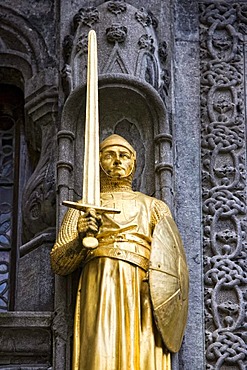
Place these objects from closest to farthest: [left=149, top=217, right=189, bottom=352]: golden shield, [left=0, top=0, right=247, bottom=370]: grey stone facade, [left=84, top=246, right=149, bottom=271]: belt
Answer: [left=149, top=217, right=189, bottom=352]: golden shield, [left=84, top=246, right=149, bottom=271]: belt, [left=0, top=0, right=247, bottom=370]: grey stone facade

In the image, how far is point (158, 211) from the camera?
9.01 meters

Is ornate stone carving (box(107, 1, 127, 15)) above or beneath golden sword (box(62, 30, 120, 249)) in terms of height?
above

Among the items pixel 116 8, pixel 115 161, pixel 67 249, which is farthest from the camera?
pixel 116 8

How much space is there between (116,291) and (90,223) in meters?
0.53

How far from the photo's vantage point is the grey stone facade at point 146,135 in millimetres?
9219

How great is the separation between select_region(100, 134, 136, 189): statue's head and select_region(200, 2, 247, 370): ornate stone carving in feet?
2.86

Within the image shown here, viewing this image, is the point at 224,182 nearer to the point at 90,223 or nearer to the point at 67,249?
the point at 67,249

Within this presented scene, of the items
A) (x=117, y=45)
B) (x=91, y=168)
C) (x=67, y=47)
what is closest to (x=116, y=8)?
(x=117, y=45)

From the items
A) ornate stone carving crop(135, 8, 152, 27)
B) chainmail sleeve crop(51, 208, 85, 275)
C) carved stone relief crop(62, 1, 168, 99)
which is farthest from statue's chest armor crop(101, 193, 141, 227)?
ornate stone carving crop(135, 8, 152, 27)

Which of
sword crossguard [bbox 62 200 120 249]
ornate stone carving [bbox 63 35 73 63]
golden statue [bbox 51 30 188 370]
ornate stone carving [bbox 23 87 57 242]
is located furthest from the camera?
ornate stone carving [bbox 63 35 73 63]

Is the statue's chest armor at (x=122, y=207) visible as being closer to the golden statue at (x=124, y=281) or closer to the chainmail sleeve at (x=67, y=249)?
the golden statue at (x=124, y=281)

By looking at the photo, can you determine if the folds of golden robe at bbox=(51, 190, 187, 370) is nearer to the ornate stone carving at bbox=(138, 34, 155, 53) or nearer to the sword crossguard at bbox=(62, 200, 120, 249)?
the sword crossguard at bbox=(62, 200, 120, 249)

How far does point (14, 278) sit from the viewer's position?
9.97 metres

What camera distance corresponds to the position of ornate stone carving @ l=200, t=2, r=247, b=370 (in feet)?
30.5
